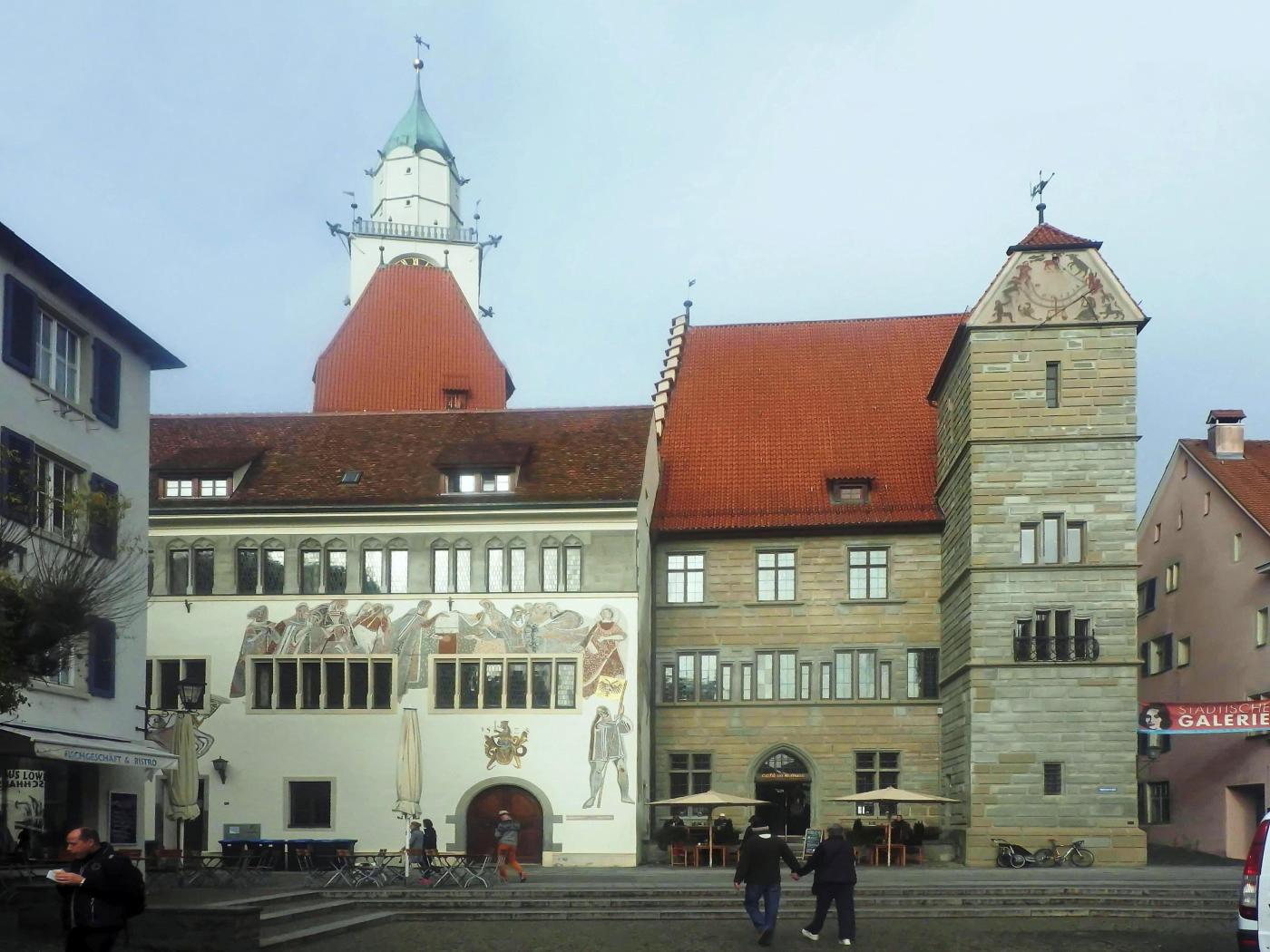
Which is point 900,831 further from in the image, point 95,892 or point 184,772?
point 95,892

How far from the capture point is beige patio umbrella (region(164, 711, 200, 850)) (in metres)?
32.9

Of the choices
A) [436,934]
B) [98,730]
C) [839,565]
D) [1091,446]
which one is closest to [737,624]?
[839,565]

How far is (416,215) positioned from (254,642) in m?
37.2

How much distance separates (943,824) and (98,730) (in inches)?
919

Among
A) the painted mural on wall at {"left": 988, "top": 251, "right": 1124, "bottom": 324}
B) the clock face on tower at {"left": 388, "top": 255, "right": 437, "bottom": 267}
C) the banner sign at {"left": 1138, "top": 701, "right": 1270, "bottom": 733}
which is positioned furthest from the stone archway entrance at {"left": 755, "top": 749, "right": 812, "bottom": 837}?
Result: the clock face on tower at {"left": 388, "top": 255, "right": 437, "bottom": 267}

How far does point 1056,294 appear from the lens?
43.6 m

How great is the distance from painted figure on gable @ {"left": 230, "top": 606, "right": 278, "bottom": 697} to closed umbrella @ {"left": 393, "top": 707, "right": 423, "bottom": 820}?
6.92 m

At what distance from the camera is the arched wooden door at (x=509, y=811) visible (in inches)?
1688

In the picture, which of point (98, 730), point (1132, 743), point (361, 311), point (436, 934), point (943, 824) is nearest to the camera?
point (436, 934)

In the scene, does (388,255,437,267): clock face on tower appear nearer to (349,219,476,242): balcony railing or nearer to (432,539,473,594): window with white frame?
(349,219,476,242): balcony railing

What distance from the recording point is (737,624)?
48531 millimetres

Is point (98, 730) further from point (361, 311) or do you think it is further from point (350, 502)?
point (361, 311)

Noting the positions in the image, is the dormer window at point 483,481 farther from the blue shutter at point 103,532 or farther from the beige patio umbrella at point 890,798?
the blue shutter at point 103,532

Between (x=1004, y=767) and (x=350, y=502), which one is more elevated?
(x=350, y=502)
